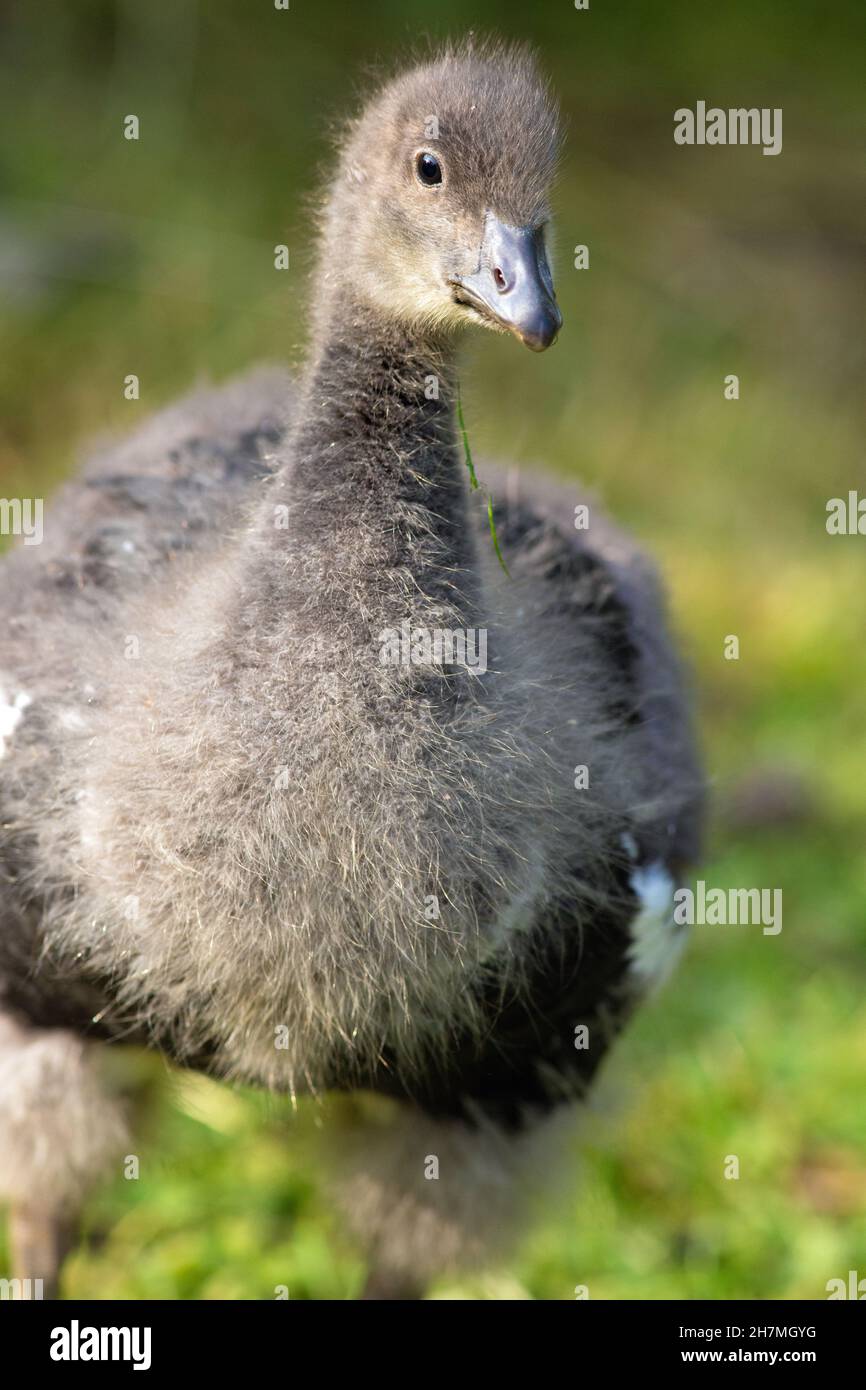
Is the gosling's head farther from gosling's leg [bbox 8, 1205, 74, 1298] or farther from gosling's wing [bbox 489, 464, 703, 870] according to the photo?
gosling's leg [bbox 8, 1205, 74, 1298]

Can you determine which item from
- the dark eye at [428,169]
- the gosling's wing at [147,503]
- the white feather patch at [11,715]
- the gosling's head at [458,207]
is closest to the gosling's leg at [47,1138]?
the white feather patch at [11,715]

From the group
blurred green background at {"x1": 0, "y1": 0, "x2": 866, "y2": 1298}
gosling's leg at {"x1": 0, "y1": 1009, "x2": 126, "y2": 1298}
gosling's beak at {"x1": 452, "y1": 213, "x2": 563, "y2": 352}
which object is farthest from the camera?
blurred green background at {"x1": 0, "y1": 0, "x2": 866, "y2": 1298}

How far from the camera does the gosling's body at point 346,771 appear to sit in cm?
223

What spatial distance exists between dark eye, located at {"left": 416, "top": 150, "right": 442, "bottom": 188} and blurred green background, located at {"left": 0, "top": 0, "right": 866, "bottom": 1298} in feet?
0.90

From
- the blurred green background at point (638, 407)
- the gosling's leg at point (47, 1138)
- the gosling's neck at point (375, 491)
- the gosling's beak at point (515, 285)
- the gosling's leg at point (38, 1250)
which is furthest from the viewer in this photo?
the blurred green background at point (638, 407)

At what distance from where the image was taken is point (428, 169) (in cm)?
231

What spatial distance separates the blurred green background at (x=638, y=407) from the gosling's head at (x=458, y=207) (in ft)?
0.64

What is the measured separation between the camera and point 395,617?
224cm

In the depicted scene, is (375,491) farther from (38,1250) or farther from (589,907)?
(38,1250)

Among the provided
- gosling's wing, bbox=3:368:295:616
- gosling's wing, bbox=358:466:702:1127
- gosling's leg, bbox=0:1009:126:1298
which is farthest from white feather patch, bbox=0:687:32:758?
gosling's wing, bbox=358:466:702:1127

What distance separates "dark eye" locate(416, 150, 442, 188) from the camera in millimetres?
2297

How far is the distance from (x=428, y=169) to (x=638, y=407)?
16.1ft

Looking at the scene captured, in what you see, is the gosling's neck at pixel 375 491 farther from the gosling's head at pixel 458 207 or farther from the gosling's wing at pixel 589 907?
the gosling's wing at pixel 589 907

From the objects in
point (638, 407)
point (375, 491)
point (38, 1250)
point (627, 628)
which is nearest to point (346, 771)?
point (375, 491)
